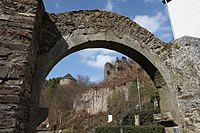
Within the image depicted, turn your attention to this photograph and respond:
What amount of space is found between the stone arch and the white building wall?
8.47 meters

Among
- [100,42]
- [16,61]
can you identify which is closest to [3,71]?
[16,61]

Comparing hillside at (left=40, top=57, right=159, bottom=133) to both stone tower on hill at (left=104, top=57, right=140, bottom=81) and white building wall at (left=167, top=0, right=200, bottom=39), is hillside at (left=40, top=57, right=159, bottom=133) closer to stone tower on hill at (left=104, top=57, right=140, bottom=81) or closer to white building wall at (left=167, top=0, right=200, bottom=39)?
stone tower on hill at (left=104, top=57, right=140, bottom=81)

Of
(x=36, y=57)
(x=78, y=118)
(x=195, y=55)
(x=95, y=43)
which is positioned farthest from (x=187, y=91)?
(x=78, y=118)

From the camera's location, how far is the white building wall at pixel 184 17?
11160 millimetres

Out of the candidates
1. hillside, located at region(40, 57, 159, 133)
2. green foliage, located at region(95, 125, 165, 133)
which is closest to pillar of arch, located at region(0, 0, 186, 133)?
green foliage, located at region(95, 125, 165, 133)

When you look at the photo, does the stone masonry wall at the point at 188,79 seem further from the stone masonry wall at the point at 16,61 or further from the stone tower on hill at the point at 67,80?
the stone tower on hill at the point at 67,80

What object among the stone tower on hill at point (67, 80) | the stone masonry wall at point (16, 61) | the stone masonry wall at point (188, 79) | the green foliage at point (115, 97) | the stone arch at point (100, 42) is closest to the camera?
the stone masonry wall at point (16, 61)

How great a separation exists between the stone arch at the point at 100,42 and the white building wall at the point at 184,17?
333 inches

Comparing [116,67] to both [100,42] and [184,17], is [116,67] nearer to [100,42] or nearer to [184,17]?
[184,17]

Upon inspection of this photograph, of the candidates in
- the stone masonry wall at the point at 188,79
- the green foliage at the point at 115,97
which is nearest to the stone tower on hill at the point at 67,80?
the green foliage at the point at 115,97

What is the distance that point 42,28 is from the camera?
122 inches

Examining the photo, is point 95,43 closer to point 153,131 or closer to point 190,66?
point 190,66

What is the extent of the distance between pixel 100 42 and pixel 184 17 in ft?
35.3

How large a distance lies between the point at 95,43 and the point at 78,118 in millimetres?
23850
